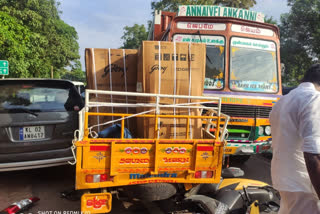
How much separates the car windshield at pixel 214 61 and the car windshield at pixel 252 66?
19cm

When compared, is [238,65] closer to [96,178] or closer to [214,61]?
[214,61]

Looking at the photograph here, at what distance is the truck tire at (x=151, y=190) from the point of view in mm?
2424

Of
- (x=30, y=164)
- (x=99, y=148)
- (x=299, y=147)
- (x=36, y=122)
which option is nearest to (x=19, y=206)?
(x=30, y=164)

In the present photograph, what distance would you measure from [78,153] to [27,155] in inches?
59.4

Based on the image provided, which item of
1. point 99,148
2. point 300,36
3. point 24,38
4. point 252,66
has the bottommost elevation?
point 99,148

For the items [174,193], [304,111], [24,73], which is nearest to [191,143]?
[174,193]

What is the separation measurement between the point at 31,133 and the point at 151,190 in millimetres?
1940

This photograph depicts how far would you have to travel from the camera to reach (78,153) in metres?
2.13

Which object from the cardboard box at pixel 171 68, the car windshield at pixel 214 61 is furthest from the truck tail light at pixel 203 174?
the car windshield at pixel 214 61

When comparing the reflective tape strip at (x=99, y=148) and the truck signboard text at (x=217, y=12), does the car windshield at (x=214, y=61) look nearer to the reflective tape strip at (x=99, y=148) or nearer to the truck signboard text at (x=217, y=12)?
the truck signboard text at (x=217, y=12)

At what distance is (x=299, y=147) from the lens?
55.2 inches

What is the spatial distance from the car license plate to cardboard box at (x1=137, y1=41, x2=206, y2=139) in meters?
1.47

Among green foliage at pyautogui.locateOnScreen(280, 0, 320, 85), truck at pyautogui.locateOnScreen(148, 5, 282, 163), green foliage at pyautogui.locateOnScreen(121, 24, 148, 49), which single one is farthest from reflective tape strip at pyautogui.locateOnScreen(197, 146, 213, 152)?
green foliage at pyautogui.locateOnScreen(121, 24, 148, 49)

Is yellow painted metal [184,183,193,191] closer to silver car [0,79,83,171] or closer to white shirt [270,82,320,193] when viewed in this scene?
white shirt [270,82,320,193]
